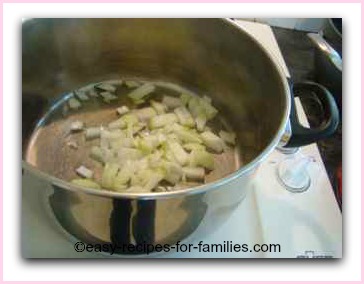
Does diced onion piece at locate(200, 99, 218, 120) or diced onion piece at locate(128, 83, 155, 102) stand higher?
diced onion piece at locate(128, 83, 155, 102)

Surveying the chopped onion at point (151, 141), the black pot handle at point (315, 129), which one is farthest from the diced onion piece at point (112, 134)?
the black pot handle at point (315, 129)

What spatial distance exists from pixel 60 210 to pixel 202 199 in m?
0.19

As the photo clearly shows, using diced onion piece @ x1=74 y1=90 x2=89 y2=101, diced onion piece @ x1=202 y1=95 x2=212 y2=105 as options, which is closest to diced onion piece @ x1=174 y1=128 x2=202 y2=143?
diced onion piece @ x1=202 y1=95 x2=212 y2=105

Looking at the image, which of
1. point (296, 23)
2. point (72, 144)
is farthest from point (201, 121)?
point (296, 23)

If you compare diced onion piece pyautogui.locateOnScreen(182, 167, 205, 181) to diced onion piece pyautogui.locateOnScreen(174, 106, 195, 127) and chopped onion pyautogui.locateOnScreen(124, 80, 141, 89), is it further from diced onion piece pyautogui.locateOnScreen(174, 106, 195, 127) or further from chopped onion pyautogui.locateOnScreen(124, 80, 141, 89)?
chopped onion pyautogui.locateOnScreen(124, 80, 141, 89)

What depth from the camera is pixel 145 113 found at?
0.85 meters

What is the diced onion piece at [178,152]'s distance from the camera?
2.44 ft

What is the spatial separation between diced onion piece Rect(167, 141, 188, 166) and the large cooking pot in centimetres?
7

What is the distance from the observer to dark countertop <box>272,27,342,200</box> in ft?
2.54

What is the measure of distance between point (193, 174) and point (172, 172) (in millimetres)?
40

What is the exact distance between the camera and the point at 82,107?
2.85 ft

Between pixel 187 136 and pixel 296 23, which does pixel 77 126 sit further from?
pixel 296 23

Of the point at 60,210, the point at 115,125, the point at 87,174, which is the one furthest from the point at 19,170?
the point at 115,125
